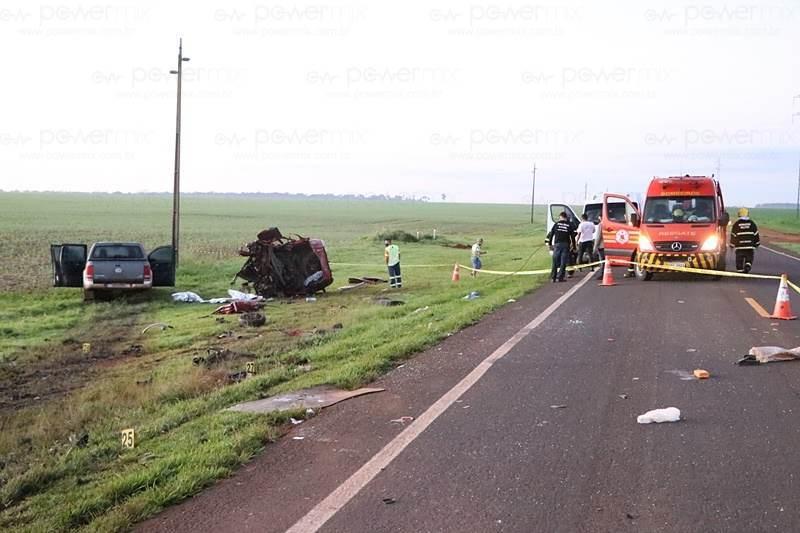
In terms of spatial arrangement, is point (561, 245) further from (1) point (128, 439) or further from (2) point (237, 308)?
(1) point (128, 439)

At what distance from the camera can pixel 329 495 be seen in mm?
4906

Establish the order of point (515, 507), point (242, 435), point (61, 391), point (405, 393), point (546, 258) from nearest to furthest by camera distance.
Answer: point (515, 507), point (242, 435), point (405, 393), point (61, 391), point (546, 258)

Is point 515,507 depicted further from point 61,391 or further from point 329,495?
point 61,391

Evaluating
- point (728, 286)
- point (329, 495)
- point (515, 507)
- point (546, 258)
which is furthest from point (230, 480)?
point (546, 258)

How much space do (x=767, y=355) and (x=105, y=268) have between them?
15.5 metres

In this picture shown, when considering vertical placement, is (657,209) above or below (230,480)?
above

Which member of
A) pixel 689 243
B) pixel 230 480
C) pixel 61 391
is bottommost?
pixel 61 391

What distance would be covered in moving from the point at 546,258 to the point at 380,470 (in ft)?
87.5

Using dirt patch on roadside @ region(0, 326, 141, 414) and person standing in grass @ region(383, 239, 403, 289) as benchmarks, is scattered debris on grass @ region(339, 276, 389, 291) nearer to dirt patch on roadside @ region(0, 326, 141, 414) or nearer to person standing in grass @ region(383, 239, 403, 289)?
person standing in grass @ region(383, 239, 403, 289)

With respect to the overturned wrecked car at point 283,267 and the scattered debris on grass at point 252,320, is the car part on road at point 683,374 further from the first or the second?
the overturned wrecked car at point 283,267

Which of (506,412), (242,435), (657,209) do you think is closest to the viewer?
(242,435)

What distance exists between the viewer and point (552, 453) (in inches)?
222

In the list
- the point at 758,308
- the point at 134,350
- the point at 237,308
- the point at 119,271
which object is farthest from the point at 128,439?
the point at 119,271

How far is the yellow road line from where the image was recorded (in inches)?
500
